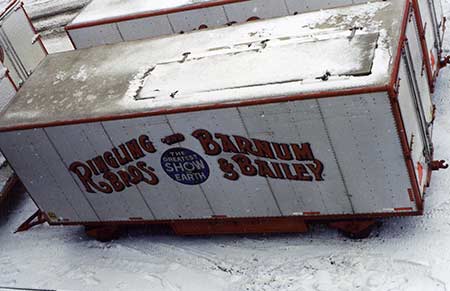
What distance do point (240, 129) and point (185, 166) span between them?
4.28 ft

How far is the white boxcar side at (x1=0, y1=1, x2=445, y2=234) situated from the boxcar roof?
29mm

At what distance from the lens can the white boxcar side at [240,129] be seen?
8.51 metres

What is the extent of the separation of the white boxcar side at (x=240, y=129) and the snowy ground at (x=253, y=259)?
40cm

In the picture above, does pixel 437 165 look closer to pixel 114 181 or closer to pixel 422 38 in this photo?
pixel 422 38

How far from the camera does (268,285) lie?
9.62 meters

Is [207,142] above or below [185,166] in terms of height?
above

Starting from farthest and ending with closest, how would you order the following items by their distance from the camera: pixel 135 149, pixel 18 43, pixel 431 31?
1. pixel 18 43
2. pixel 431 31
3. pixel 135 149

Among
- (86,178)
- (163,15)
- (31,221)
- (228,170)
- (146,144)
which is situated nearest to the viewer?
(228,170)

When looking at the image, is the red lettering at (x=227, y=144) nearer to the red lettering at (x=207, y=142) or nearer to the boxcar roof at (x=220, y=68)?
the red lettering at (x=207, y=142)

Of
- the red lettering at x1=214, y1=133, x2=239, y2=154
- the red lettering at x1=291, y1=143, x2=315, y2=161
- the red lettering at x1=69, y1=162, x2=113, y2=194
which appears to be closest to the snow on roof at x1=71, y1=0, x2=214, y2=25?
the red lettering at x1=69, y1=162, x2=113, y2=194

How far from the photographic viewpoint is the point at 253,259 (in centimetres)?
1020

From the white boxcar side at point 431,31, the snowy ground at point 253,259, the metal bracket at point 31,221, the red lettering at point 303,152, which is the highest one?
the red lettering at point 303,152

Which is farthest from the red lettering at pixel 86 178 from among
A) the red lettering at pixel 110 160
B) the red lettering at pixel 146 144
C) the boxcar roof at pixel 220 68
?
the red lettering at pixel 146 144

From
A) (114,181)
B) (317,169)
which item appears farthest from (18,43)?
(317,169)
